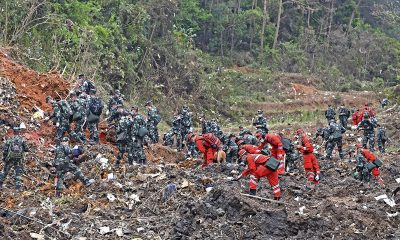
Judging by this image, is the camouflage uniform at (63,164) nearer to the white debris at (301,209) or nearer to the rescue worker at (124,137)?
the rescue worker at (124,137)

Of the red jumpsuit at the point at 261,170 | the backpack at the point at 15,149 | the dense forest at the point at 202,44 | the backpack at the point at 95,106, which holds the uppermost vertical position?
the red jumpsuit at the point at 261,170

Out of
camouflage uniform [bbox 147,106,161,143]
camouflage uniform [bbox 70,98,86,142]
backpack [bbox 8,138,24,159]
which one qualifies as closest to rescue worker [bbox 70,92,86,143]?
camouflage uniform [bbox 70,98,86,142]

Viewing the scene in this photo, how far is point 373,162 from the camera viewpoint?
1498 centimetres

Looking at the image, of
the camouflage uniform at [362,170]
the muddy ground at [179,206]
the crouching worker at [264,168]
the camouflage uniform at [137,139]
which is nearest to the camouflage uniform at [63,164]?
the muddy ground at [179,206]

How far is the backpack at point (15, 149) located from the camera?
13.4m

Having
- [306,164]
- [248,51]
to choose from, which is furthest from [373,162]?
[248,51]

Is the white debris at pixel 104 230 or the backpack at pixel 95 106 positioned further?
the backpack at pixel 95 106

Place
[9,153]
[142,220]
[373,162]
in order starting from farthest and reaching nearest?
[373,162]
[9,153]
[142,220]

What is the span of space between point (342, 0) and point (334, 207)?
1800 inches

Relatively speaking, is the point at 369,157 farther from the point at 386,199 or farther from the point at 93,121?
the point at 93,121

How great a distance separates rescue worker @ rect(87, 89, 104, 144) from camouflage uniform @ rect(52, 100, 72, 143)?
1.12 m

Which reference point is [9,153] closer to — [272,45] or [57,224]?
[57,224]

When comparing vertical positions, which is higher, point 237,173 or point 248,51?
point 237,173

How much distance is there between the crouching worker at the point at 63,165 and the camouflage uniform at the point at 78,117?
280 centimetres
